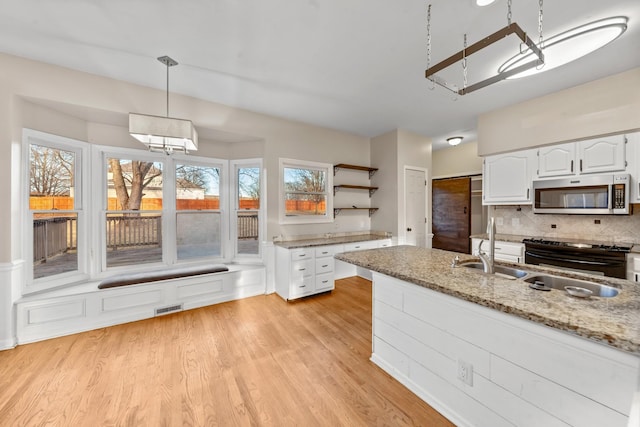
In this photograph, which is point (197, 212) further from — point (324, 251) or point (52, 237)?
point (324, 251)

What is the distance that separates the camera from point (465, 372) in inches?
56.5

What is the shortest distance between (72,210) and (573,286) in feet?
15.5

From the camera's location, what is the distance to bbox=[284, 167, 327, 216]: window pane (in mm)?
4094

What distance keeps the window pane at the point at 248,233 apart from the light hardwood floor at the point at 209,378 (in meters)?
1.30

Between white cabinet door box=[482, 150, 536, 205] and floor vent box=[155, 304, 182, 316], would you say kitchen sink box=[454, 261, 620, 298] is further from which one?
floor vent box=[155, 304, 182, 316]

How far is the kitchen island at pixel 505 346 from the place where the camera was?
0.94m

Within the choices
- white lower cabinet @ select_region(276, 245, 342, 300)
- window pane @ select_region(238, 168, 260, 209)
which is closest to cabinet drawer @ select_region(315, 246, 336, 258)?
white lower cabinet @ select_region(276, 245, 342, 300)

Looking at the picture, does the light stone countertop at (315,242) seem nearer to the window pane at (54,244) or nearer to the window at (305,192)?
the window at (305,192)

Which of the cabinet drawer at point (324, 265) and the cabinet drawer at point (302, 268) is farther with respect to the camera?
the cabinet drawer at point (324, 265)

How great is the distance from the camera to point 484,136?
378cm

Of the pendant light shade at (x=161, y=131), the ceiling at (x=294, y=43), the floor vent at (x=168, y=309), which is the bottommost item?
the floor vent at (x=168, y=309)

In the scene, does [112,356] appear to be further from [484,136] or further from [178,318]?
[484,136]

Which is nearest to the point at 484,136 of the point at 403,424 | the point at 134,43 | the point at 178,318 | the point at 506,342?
the point at 506,342

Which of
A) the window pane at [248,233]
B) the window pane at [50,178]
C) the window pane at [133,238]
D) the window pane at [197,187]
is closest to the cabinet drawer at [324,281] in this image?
the window pane at [248,233]
